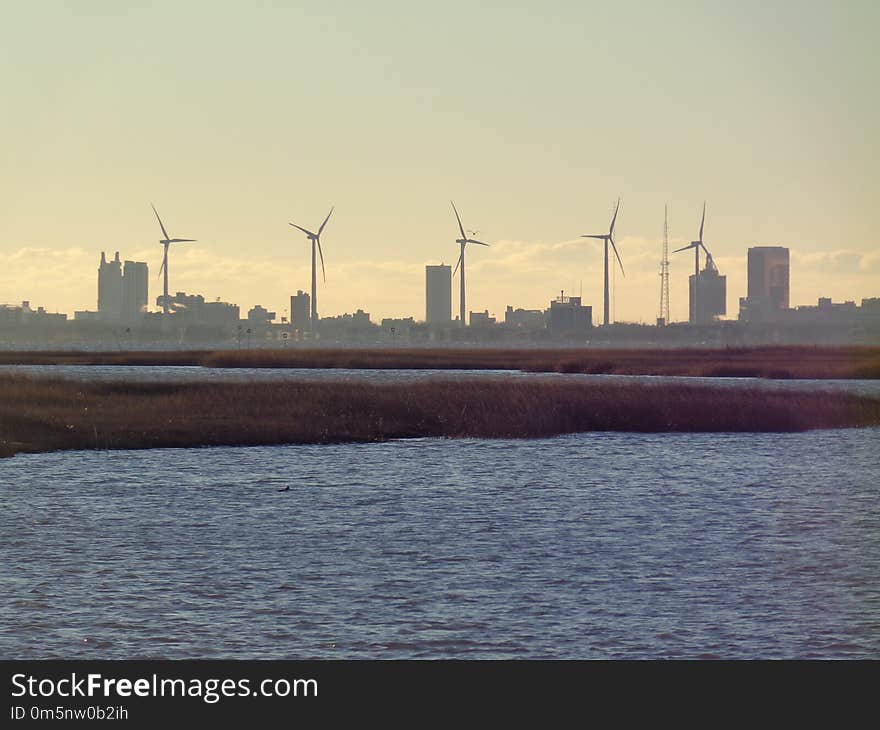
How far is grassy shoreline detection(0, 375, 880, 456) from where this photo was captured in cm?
6669

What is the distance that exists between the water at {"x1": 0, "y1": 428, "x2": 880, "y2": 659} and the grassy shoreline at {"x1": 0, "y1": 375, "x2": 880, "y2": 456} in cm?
521

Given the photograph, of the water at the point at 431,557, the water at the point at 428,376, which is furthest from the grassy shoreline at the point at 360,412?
the water at the point at 428,376

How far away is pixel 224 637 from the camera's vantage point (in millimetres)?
27047

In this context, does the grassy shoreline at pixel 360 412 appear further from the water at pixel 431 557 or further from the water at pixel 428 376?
the water at pixel 428 376

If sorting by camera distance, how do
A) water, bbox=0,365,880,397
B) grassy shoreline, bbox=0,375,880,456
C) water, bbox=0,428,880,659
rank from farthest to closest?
water, bbox=0,365,880,397 → grassy shoreline, bbox=0,375,880,456 → water, bbox=0,428,880,659

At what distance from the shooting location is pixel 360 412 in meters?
77.4

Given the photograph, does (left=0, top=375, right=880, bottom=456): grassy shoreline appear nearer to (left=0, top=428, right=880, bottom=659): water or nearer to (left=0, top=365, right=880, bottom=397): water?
(left=0, top=428, right=880, bottom=659): water

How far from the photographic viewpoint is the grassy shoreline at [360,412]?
66688 mm

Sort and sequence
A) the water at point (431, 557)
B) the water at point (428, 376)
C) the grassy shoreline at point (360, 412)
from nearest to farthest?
the water at point (431, 557) < the grassy shoreline at point (360, 412) < the water at point (428, 376)

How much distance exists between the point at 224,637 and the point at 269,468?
98.3 feet

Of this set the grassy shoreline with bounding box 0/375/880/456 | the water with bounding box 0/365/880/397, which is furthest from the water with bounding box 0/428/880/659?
the water with bounding box 0/365/880/397

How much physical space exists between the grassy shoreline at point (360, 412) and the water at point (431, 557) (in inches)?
205

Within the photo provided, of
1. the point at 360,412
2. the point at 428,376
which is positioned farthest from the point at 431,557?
the point at 428,376
